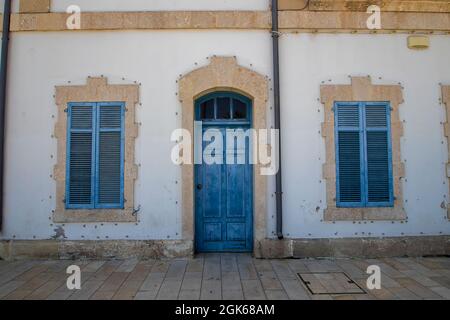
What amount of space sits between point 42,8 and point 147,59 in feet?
6.64

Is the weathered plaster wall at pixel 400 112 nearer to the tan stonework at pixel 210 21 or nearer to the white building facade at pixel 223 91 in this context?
the white building facade at pixel 223 91

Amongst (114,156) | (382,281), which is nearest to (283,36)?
(114,156)

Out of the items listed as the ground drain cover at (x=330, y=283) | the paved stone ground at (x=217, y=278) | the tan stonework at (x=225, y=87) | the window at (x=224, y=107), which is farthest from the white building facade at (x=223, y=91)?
the ground drain cover at (x=330, y=283)

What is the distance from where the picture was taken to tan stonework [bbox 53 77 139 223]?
5.52 metres

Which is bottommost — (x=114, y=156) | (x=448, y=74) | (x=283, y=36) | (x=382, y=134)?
(x=114, y=156)

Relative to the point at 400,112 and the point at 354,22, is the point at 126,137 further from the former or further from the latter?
the point at 400,112

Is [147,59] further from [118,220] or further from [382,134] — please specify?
[382,134]

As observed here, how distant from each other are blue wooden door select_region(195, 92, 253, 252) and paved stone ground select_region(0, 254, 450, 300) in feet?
0.96

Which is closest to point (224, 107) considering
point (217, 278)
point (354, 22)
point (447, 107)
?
point (354, 22)

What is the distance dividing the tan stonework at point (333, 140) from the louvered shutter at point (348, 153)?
12 centimetres

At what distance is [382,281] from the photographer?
175 inches

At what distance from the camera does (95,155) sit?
5.63m

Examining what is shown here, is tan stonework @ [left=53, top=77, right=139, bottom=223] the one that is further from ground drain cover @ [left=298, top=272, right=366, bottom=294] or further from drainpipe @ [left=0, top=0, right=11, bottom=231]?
ground drain cover @ [left=298, top=272, right=366, bottom=294]

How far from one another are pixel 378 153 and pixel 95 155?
4752 millimetres
